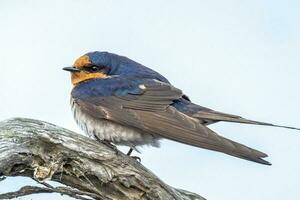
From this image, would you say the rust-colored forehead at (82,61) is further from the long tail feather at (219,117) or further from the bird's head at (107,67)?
the long tail feather at (219,117)

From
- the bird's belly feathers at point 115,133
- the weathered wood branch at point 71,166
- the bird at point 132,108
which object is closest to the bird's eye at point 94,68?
the bird at point 132,108

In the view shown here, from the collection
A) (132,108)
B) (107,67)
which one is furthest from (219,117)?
(107,67)

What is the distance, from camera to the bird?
13.0 ft

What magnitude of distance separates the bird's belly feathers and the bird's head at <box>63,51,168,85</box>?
0.41 m

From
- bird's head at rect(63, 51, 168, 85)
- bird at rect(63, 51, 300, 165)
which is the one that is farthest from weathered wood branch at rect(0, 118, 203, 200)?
bird's head at rect(63, 51, 168, 85)

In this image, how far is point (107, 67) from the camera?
15.5ft

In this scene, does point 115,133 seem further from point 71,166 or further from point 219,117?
point 71,166

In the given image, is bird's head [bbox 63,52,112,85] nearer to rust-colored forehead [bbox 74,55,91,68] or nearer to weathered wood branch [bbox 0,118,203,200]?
rust-colored forehead [bbox 74,55,91,68]

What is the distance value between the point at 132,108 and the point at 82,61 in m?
0.53

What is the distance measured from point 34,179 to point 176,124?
1007mm

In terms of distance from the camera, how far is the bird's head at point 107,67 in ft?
15.4

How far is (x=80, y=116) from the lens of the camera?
14.6 ft

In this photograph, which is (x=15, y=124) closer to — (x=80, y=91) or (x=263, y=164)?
(x=263, y=164)

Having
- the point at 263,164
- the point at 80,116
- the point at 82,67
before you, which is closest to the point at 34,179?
the point at 263,164
